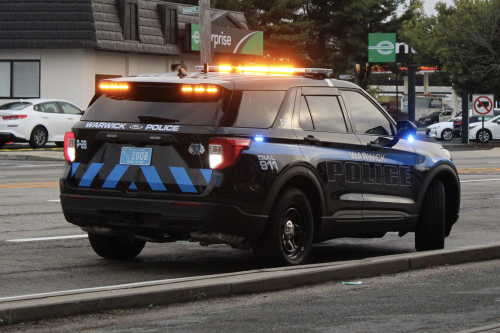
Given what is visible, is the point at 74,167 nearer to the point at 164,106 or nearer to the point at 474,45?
the point at 164,106

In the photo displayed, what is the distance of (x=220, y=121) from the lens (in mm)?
7379

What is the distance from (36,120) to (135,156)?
70.5ft

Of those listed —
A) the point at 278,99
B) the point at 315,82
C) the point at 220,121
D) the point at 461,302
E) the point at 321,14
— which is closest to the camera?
the point at 461,302

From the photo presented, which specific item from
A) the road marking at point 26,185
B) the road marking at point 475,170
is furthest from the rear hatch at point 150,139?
the road marking at point 475,170

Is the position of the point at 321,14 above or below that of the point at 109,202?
above

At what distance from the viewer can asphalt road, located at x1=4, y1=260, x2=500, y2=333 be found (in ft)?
18.9

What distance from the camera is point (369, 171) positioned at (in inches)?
341

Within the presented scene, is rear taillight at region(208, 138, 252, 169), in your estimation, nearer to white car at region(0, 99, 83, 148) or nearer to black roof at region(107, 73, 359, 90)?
black roof at region(107, 73, 359, 90)

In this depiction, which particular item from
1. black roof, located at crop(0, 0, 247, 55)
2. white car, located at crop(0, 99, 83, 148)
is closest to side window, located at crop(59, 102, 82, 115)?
white car, located at crop(0, 99, 83, 148)

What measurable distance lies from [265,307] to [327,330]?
2.70 feet

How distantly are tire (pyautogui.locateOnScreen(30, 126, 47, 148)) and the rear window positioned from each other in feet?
69.2

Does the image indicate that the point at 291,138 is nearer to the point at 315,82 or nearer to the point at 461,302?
the point at 315,82

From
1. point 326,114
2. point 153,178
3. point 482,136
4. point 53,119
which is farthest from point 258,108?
point 482,136

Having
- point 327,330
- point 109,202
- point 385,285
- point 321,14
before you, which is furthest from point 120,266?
point 321,14
